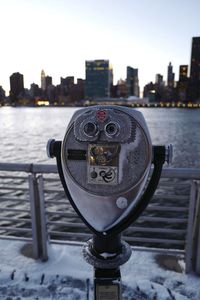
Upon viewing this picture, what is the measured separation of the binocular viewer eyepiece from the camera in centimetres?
150

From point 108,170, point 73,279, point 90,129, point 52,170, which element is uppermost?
point 90,129

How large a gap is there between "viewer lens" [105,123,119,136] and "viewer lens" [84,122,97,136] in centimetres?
6

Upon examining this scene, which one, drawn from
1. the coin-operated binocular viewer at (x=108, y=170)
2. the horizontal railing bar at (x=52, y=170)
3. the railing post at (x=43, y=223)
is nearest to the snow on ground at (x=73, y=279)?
the railing post at (x=43, y=223)

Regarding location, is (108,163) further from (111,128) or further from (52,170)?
(52,170)

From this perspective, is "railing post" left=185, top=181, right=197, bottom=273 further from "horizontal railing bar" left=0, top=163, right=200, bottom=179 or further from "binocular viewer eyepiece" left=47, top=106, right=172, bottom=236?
"binocular viewer eyepiece" left=47, top=106, right=172, bottom=236

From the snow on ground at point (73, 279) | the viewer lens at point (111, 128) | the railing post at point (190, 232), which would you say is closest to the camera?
the viewer lens at point (111, 128)

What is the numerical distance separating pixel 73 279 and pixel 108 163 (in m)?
1.78

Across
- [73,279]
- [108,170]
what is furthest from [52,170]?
[108,170]

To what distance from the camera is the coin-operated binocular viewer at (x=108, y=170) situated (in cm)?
151

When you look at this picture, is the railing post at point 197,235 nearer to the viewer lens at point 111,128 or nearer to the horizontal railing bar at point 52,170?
the horizontal railing bar at point 52,170

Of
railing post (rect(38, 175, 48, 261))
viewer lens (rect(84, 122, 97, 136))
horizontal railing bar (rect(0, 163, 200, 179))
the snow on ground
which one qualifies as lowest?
the snow on ground

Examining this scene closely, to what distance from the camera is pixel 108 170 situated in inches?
60.1

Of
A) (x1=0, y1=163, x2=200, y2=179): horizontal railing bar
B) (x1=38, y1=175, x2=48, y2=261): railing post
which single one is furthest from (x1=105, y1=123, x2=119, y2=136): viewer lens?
(x1=38, y1=175, x2=48, y2=261): railing post

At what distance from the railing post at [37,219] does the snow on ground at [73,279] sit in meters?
0.11
